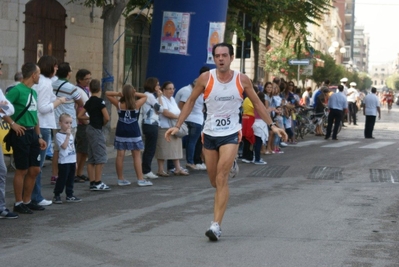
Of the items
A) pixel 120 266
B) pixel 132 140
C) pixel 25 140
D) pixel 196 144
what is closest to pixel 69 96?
pixel 132 140

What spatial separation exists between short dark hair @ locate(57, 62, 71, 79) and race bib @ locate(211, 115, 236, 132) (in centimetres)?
441

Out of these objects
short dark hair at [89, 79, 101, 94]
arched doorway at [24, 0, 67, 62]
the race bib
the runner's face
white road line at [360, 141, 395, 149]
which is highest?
arched doorway at [24, 0, 67, 62]

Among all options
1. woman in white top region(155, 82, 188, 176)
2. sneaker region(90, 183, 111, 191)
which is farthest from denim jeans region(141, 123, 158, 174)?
sneaker region(90, 183, 111, 191)

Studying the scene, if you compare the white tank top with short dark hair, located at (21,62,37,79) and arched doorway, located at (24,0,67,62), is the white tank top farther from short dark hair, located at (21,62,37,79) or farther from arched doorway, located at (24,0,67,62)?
arched doorway, located at (24,0,67,62)

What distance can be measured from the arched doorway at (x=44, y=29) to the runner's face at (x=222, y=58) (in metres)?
14.4

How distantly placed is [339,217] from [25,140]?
3624mm

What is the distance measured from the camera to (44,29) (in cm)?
2319

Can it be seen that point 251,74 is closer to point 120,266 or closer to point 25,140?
point 25,140

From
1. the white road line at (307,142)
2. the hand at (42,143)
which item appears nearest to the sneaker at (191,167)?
the hand at (42,143)

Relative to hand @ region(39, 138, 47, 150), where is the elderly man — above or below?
below

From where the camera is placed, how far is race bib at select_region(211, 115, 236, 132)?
877 cm

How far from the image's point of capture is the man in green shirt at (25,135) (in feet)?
33.6

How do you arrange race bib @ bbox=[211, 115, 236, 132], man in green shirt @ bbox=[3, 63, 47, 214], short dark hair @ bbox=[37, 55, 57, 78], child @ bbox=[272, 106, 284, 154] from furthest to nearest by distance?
1. child @ bbox=[272, 106, 284, 154]
2. short dark hair @ bbox=[37, 55, 57, 78]
3. man in green shirt @ bbox=[3, 63, 47, 214]
4. race bib @ bbox=[211, 115, 236, 132]

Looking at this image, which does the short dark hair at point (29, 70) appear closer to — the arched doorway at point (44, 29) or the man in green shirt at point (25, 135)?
the man in green shirt at point (25, 135)
